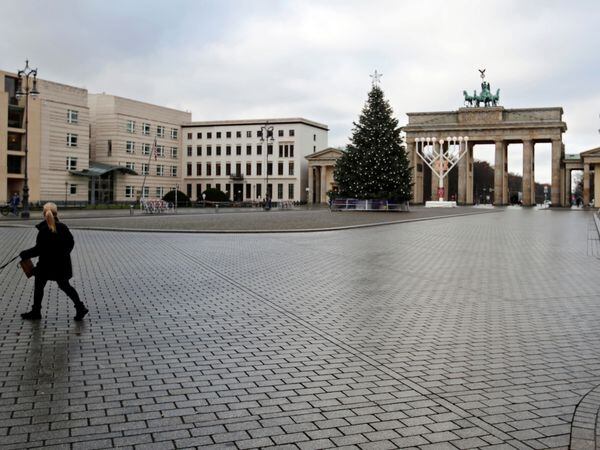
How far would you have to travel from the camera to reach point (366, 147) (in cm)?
6506

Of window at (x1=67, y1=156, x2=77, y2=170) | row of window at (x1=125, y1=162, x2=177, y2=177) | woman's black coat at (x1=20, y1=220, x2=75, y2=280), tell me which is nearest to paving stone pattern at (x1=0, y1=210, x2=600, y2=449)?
woman's black coat at (x1=20, y1=220, x2=75, y2=280)

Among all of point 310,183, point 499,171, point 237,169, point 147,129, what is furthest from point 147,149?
point 499,171

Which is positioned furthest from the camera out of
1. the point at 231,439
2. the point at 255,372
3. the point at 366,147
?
the point at 366,147

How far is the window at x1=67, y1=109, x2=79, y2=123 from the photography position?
8157 cm

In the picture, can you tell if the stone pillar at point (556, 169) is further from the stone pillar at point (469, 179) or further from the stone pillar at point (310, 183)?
the stone pillar at point (310, 183)

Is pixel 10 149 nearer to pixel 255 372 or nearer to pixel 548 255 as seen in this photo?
pixel 548 255

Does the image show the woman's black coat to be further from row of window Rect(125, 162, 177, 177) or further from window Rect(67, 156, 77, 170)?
row of window Rect(125, 162, 177, 177)

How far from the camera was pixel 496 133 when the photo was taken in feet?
332

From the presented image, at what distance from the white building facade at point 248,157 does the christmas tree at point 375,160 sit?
160ft

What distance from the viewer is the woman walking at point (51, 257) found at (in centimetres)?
936

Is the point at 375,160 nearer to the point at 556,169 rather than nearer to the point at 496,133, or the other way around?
the point at 496,133

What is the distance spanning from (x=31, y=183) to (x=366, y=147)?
133 feet

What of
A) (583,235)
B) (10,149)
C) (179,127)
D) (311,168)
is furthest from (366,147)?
(179,127)

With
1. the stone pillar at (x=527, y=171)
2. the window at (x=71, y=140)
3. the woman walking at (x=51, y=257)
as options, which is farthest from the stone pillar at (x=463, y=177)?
the woman walking at (x=51, y=257)
